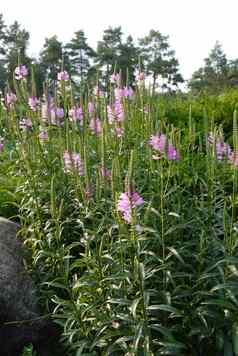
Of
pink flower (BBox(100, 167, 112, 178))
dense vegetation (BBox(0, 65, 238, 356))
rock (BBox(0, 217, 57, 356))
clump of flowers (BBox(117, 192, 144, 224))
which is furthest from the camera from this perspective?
rock (BBox(0, 217, 57, 356))

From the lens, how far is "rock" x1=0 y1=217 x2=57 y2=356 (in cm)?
414

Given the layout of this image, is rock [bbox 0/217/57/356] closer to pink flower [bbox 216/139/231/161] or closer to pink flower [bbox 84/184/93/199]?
pink flower [bbox 84/184/93/199]

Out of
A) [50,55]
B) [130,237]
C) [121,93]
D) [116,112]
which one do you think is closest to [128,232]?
[130,237]

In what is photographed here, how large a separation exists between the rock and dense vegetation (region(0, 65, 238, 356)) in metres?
0.13

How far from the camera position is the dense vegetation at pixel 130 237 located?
337cm

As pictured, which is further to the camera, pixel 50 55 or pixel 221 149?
pixel 50 55

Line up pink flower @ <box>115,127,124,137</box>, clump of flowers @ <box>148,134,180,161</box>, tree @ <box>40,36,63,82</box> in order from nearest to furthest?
clump of flowers @ <box>148,134,180,161</box>, pink flower @ <box>115,127,124,137</box>, tree @ <box>40,36,63,82</box>

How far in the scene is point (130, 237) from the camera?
3.43 m

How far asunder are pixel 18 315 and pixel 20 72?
7.96 feet

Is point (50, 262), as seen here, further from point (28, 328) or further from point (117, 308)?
point (117, 308)

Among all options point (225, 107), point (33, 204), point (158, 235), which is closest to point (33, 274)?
point (33, 204)

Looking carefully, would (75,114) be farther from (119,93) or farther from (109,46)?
(109,46)

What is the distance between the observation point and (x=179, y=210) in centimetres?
407

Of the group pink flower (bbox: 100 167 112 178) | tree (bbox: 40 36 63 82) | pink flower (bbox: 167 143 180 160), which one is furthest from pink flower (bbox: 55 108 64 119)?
tree (bbox: 40 36 63 82)
